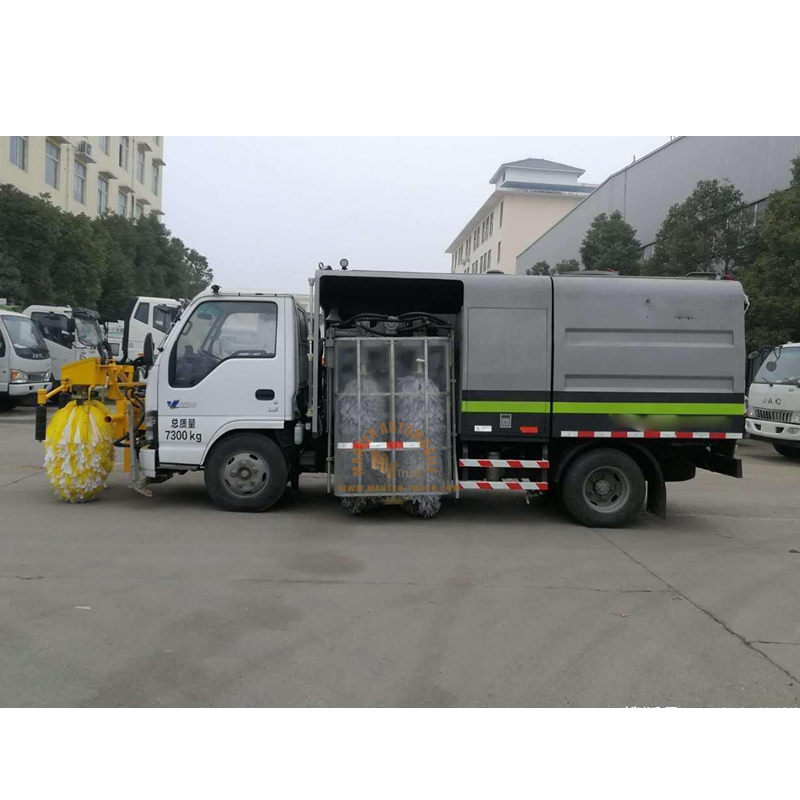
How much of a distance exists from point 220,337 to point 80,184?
38.0 meters

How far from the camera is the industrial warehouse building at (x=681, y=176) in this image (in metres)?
21.3

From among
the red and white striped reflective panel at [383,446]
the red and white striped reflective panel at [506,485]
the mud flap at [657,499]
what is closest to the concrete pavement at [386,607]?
the mud flap at [657,499]

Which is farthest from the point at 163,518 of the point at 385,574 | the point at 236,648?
the point at 236,648

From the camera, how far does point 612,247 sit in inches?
1091

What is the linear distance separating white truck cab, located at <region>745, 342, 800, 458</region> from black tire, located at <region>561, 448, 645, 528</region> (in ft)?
24.6

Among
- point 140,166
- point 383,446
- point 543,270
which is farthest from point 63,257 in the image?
point 140,166

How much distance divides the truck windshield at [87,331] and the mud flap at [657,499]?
53.8 ft

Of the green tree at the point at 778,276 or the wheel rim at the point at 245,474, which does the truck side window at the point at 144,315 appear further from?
the green tree at the point at 778,276

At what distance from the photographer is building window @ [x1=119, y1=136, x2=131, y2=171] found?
48.3m

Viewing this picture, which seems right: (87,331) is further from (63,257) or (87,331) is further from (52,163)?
(52,163)

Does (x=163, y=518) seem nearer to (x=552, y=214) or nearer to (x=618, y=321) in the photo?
(x=618, y=321)

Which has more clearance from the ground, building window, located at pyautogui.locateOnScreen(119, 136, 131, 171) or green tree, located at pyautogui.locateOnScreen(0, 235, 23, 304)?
building window, located at pyautogui.locateOnScreen(119, 136, 131, 171)

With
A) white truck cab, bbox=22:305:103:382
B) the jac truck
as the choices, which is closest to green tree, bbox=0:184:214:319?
white truck cab, bbox=22:305:103:382

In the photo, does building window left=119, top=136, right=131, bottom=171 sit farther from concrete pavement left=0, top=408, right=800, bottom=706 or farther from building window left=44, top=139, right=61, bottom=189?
concrete pavement left=0, top=408, right=800, bottom=706
